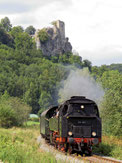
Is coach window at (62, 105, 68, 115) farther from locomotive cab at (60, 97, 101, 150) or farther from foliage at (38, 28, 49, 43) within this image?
foliage at (38, 28, 49, 43)

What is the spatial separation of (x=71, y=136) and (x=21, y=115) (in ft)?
170

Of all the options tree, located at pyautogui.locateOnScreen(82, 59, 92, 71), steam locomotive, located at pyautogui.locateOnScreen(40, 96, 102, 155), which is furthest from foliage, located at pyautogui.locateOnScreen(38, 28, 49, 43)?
steam locomotive, located at pyautogui.locateOnScreen(40, 96, 102, 155)

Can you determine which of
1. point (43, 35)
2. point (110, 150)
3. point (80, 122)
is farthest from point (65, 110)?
point (43, 35)

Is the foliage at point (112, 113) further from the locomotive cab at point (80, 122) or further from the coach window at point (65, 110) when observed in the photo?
the coach window at point (65, 110)

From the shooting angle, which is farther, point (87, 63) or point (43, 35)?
point (43, 35)

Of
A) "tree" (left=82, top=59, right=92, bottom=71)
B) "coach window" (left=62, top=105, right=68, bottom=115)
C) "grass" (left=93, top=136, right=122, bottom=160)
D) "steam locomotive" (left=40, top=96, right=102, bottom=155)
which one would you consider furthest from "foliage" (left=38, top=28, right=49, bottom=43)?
"steam locomotive" (left=40, top=96, right=102, bottom=155)

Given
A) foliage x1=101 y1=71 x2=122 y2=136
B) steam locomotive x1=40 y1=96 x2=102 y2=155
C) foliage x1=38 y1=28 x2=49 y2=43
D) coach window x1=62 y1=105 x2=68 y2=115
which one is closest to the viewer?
steam locomotive x1=40 y1=96 x2=102 y2=155

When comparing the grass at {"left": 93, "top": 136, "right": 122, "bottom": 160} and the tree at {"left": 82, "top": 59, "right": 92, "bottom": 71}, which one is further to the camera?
the tree at {"left": 82, "top": 59, "right": 92, "bottom": 71}

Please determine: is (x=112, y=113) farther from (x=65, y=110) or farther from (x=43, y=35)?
(x=43, y=35)

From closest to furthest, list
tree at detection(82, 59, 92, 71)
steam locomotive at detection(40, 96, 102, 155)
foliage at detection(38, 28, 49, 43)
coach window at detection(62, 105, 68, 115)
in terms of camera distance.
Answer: steam locomotive at detection(40, 96, 102, 155), coach window at detection(62, 105, 68, 115), tree at detection(82, 59, 92, 71), foliage at detection(38, 28, 49, 43)

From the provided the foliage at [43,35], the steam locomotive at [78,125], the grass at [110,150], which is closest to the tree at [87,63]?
the foliage at [43,35]

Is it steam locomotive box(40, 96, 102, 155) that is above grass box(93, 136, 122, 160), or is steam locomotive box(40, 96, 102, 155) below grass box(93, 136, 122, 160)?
above

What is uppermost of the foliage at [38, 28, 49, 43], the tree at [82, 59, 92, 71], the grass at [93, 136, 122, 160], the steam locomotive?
the foliage at [38, 28, 49, 43]

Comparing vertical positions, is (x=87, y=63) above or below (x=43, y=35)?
below
